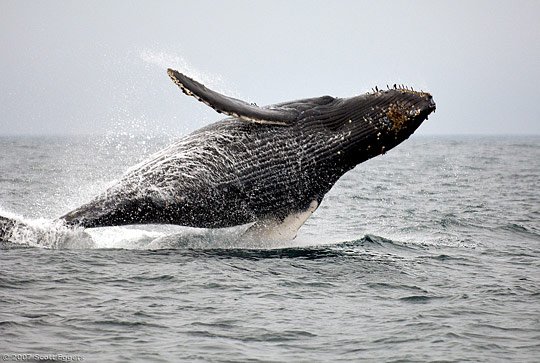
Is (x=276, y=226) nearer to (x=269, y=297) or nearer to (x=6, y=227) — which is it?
(x=269, y=297)

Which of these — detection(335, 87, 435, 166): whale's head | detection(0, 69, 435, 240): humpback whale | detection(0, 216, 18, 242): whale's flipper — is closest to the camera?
detection(0, 69, 435, 240): humpback whale

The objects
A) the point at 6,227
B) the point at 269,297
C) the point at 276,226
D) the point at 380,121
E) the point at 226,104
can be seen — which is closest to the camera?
the point at 269,297

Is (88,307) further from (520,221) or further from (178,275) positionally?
(520,221)

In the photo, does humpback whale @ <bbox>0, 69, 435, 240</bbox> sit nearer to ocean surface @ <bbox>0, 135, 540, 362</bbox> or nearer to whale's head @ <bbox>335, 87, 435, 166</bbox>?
whale's head @ <bbox>335, 87, 435, 166</bbox>

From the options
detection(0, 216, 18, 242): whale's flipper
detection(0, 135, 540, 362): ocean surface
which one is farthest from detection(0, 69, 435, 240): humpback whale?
detection(0, 135, 540, 362): ocean surface

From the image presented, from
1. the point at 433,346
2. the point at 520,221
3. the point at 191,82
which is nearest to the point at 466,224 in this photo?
the point at 520,221

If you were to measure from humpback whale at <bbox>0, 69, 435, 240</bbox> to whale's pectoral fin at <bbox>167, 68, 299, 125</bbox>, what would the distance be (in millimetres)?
16

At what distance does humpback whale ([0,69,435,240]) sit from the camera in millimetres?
13031

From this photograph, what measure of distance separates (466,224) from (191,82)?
9.54 m

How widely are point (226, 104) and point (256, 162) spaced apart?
1213 mm

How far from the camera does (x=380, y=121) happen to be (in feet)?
45.9

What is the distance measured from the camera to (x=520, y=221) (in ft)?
67.7

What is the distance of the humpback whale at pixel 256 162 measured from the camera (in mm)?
13031

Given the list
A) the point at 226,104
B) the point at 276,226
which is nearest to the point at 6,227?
the point at 226,104
